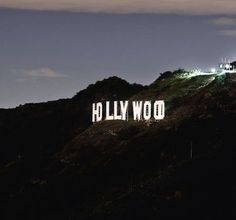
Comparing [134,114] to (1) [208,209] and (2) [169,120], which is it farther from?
(1) [208,209]

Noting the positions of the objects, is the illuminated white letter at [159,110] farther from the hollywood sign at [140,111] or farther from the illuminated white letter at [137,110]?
the illuminated white letter at [137,110]

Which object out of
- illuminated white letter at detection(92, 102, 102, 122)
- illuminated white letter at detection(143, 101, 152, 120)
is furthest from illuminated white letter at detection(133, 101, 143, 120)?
illuminated white letter at detection(92, 102, 102, 122)

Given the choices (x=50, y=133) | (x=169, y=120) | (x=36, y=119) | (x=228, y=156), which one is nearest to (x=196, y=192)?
(x=228, y=156)

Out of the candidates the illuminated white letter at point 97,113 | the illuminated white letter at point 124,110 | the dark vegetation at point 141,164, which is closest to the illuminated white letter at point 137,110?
the dark vegetation at point 141,164

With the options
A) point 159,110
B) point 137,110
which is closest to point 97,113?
point 137,110

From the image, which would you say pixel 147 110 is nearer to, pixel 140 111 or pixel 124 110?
pixel 140 111

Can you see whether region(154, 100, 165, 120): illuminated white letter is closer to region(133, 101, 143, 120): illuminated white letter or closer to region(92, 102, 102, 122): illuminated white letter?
region(133, 101, 143, 120): illuminated white letter
